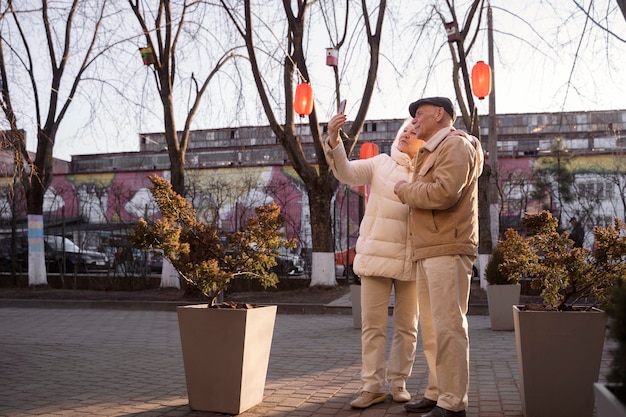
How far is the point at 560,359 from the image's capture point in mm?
4238

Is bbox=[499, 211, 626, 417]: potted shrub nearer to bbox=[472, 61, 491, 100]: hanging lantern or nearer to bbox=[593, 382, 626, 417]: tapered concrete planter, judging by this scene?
bbox=[593, 382, 626, 417]: tapered concrete planter

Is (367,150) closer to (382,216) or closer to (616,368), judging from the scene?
(382,216)

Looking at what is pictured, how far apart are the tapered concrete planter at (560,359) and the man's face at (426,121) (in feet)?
4.35

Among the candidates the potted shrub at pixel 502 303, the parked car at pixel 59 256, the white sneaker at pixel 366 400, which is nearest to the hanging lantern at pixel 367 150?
the potted shrub at pixel 502 303

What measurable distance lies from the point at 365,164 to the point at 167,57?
1229cm

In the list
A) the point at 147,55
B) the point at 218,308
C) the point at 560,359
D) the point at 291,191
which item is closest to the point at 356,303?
the point at 218,308

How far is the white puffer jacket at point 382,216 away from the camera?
4883 mm

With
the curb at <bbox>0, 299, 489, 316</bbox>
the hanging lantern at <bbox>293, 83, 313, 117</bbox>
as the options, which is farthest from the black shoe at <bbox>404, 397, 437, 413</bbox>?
the hanging lantern at <bbox>293, 83, 313, 117</bbox>

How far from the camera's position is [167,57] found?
16.4m

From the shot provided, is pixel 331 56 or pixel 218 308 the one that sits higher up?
pixel 331 56

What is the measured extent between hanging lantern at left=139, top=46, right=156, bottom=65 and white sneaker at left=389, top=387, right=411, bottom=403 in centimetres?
1284

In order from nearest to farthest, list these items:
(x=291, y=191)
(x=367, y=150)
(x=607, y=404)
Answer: (x=607, y=404)
(x=367, y=150)
(x=291, y=191)

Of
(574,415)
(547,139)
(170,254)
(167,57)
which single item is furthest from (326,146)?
(547,139)

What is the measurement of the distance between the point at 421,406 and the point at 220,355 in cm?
139
